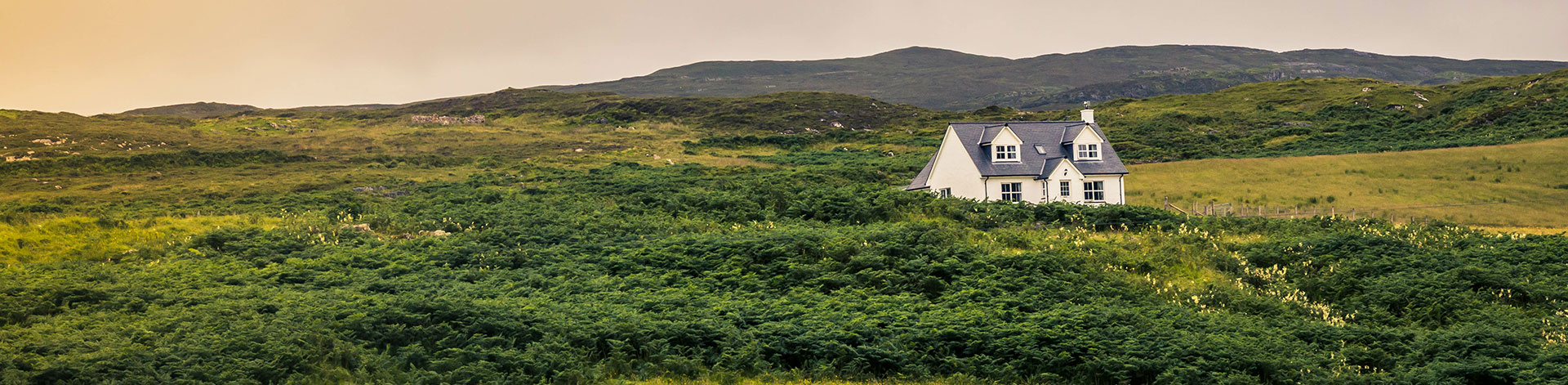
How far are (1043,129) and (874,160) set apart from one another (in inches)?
924

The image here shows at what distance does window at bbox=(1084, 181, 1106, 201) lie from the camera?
164 ft

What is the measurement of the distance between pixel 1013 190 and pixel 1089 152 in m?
4.63

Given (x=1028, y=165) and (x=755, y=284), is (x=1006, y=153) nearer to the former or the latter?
(x=1028, y=165)

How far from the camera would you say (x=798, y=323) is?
21.1 meters

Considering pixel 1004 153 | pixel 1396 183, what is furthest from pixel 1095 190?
pixel 1396 183

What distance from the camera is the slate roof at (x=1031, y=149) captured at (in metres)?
49.8

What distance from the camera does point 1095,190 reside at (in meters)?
50.2

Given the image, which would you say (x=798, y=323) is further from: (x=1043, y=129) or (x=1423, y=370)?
(x=1043, y=129)

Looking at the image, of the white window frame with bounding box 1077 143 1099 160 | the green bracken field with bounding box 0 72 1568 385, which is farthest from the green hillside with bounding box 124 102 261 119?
the white window frame with bounding box 1077 143 1099 160

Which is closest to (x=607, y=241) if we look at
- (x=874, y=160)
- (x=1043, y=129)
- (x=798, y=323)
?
(x=798, y=323)

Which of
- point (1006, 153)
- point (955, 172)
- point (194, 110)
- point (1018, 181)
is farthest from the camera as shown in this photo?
point (194, 110)

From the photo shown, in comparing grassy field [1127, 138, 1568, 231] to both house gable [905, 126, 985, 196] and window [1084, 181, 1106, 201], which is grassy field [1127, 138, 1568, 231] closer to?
window [1084, 181, 1106, 201]

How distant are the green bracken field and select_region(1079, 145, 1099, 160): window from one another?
6.13 m

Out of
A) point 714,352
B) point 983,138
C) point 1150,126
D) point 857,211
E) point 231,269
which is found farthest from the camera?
point 1150,126
